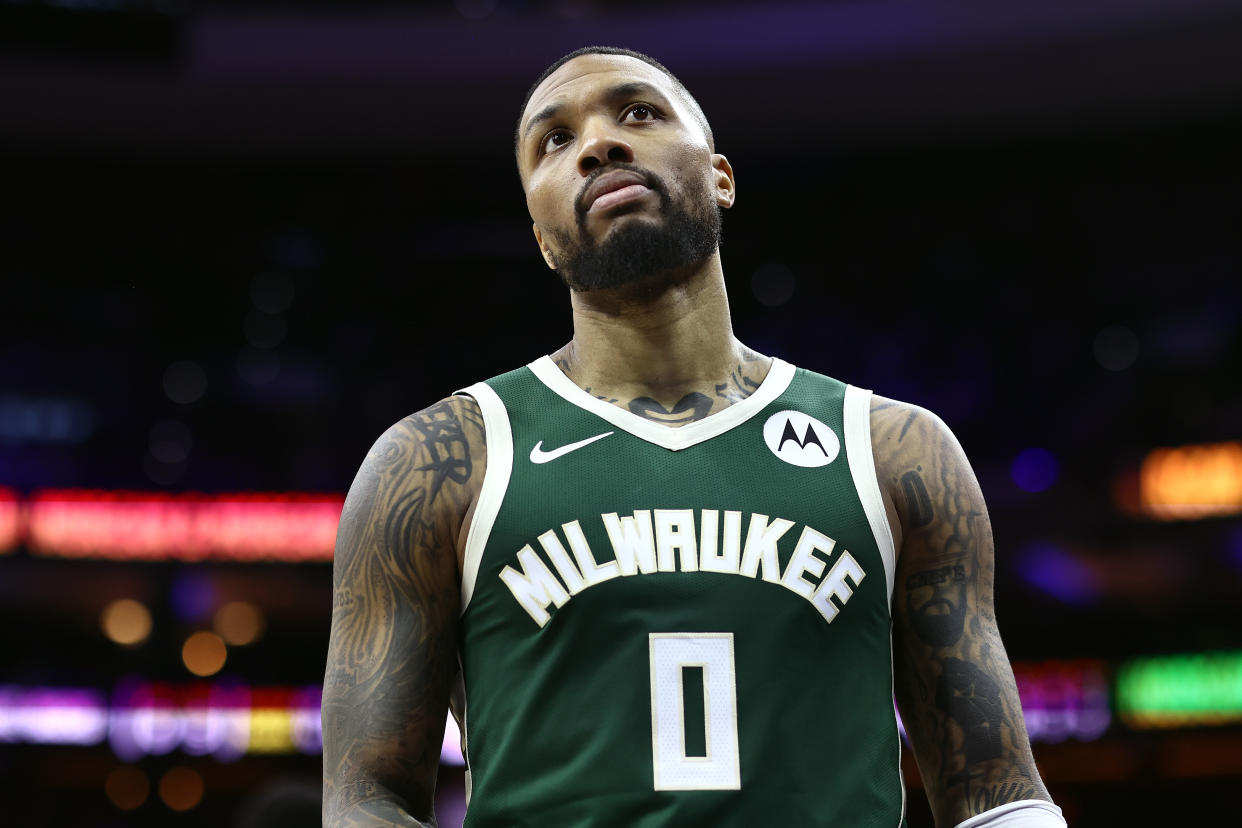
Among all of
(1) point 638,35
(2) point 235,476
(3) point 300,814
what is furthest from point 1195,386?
(3) point 300,814

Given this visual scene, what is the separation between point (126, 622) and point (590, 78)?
15.3 m

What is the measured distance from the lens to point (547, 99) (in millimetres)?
2477

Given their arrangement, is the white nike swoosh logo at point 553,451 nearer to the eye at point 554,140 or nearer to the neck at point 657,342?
the neck at point 657,342

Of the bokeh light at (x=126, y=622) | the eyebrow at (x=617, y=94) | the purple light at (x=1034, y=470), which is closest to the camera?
the eyebrow at (x=617, y=94)

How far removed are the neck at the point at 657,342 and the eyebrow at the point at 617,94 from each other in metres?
0.33

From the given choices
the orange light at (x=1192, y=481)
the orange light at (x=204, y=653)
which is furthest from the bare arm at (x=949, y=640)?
the orange light at (x=204, y=653)

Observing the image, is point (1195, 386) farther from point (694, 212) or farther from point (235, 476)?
point (694, 212)

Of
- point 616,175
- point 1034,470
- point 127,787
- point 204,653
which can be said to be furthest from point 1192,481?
point 616,175

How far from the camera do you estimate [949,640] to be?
2.17m

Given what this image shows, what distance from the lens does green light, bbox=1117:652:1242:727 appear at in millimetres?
13984

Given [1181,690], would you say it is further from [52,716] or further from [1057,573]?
[52,716]

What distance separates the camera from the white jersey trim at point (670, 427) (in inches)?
87.0

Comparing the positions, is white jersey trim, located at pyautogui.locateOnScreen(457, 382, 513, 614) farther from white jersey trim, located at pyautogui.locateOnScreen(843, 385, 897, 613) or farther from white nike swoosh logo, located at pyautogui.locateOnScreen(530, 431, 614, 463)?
white jersey trim, located at pyautogui.locateOnScreen(843, 385, 897, 613)

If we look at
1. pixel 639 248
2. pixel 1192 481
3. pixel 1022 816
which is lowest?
pixel 1022 816
